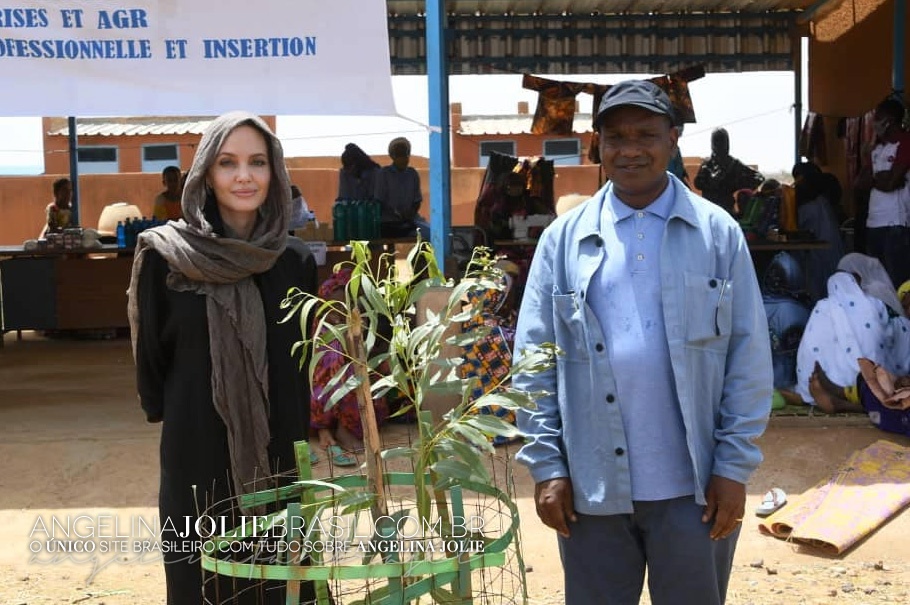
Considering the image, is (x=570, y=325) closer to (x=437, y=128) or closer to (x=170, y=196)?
(x=437, y=128)

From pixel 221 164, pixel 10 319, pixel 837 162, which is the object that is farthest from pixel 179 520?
pixel 837 162

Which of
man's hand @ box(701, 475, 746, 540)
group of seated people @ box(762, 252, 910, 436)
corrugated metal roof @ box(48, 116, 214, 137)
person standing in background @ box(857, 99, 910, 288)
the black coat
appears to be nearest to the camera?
man's hand @ box(701, 475, 746, 540)

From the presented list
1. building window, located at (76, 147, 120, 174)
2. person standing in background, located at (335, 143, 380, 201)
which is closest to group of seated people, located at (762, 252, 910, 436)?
person standing in background, located at (335, 143, 380, 201)

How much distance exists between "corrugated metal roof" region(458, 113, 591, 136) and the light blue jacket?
22.8m

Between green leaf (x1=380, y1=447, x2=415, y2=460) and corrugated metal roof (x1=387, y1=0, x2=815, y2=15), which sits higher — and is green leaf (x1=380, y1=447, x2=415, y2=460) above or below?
below

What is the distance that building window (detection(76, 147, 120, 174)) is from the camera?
25.8 metres

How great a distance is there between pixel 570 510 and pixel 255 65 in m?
3.94

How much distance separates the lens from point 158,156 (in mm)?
25672

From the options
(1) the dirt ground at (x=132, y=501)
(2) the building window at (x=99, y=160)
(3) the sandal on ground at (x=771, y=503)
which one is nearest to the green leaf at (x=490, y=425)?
(1) the dirt ground at (x=132, y=501)

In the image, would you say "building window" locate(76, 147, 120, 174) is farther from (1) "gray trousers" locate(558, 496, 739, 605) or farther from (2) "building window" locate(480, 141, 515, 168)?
(1) "gray trousers" locate(558, 496, 739, 605)

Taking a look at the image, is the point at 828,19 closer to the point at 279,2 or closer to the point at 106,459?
the point at 279,2

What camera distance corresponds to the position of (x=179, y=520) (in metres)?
2.70

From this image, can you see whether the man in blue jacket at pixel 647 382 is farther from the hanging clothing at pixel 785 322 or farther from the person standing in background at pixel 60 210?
the person standing in background at pixel 60 210

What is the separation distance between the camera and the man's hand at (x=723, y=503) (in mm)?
2305
